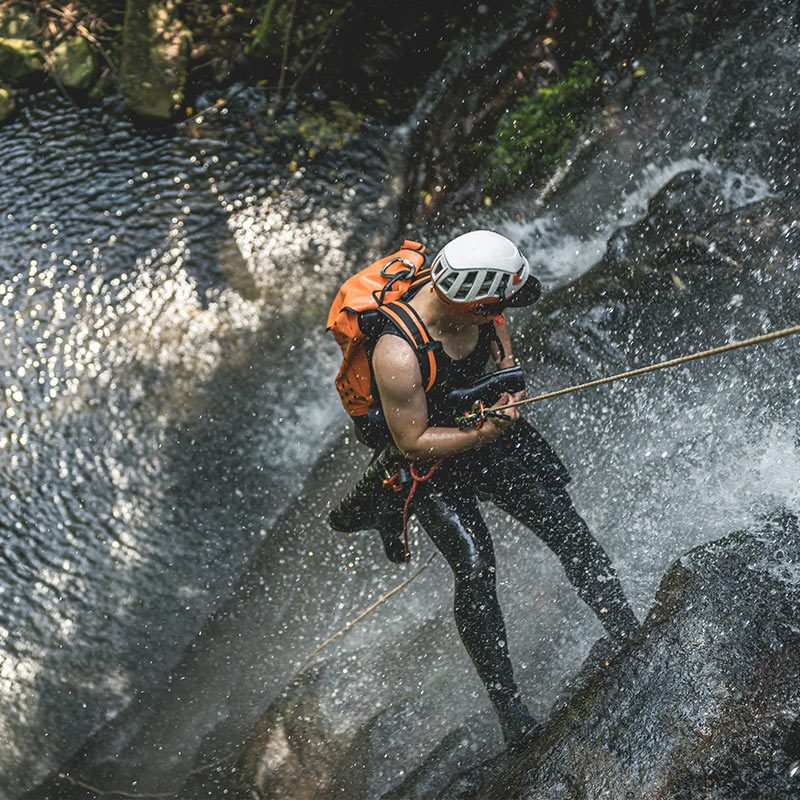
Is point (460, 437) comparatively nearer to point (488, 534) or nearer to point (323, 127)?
point (488, 534)

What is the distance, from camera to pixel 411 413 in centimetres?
270

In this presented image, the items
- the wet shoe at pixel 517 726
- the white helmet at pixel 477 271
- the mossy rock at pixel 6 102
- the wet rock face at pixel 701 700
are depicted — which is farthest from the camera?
the mossy rock at pixel 6 102

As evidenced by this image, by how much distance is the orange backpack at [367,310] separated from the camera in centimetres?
269

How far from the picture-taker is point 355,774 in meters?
3.97

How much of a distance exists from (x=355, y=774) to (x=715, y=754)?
239cm

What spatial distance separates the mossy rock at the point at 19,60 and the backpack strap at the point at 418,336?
17.4 ft

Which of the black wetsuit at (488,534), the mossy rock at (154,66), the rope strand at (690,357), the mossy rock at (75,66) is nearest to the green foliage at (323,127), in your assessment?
the mossy rock at (154,66)

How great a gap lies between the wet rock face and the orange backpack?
3.96 feet

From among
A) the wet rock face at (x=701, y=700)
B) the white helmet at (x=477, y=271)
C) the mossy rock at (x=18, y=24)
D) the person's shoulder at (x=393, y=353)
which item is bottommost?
the wet rock face at (x=701, y=700)

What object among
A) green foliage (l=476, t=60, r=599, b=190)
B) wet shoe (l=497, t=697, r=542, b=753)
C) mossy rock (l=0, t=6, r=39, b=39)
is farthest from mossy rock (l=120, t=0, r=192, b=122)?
wet shoe (l=497, t=697, r=542, b=753)

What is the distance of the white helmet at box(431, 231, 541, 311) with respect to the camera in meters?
2.54

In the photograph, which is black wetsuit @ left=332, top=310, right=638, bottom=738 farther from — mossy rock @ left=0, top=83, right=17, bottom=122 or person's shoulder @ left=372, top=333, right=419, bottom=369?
mossy rock @ left=0, top=83, right=17, bottom=122

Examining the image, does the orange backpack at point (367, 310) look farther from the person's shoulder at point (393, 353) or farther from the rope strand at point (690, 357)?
the rope strand at point (690, 357)

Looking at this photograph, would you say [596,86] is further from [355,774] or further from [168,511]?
[355,774]
